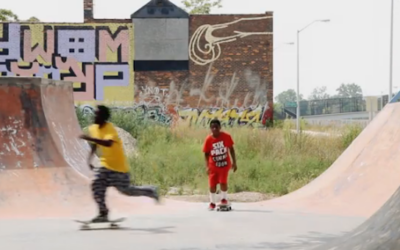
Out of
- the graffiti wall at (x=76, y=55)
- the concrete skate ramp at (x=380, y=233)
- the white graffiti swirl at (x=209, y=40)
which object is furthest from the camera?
the white graffiti swirl at (x=209, y=40)

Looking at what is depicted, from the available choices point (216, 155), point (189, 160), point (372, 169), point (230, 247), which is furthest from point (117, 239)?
point (189, 160)

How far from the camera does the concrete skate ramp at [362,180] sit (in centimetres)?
1077

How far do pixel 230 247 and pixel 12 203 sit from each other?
4.30m

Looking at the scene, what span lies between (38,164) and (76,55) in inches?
1037

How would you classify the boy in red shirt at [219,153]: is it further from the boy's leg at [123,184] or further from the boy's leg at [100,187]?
the boy's leg at [100,187]

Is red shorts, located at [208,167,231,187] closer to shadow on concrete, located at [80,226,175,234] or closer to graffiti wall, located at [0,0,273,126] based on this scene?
shadow on concrete, located at [80,226,175,234]

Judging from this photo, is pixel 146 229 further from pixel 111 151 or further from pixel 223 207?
pixel 223 207

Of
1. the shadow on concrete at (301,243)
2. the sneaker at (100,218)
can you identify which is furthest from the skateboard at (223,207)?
the shadow on concrete at (301,243)

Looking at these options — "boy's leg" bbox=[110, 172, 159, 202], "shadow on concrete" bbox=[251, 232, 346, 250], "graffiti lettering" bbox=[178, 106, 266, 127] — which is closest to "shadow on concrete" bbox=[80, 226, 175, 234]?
"boy's leg" bbox=[110, 172, 159, 202]

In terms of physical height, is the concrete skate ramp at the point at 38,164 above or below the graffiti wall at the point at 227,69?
below

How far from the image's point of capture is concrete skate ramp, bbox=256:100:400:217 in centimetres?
1077

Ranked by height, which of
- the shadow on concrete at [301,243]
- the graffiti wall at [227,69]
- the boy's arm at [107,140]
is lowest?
the shadow on concrete at [301,243]

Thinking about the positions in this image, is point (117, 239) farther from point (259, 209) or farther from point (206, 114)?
point (206, 114)

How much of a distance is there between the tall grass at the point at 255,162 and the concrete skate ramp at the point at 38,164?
4.01 meters
